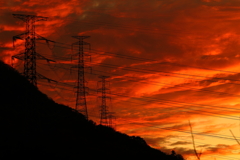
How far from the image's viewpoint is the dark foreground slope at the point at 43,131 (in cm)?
3734

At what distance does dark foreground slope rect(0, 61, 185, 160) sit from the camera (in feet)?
123

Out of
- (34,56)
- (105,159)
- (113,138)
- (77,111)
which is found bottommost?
(105,159)

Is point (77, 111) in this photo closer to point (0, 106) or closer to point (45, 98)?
point (45, 98)

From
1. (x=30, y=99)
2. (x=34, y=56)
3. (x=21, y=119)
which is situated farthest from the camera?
(x=30, y=99)

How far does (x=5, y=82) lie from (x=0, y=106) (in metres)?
13.5

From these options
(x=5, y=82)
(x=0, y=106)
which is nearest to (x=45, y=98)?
(x=5, y=82)

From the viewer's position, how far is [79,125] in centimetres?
6178

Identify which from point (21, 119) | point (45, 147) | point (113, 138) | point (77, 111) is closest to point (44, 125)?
point (21, 119)

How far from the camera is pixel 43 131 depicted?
45.7 m

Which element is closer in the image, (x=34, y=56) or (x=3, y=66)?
(x=34, y=56)

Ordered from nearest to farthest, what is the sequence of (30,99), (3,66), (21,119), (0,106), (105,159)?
(105,159) < (21,119) < (0,106) < (30,99) < (3,66)

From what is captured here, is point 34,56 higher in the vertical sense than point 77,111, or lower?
higher

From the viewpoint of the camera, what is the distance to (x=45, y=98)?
70.3 metres

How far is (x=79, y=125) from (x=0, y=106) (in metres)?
14.6
